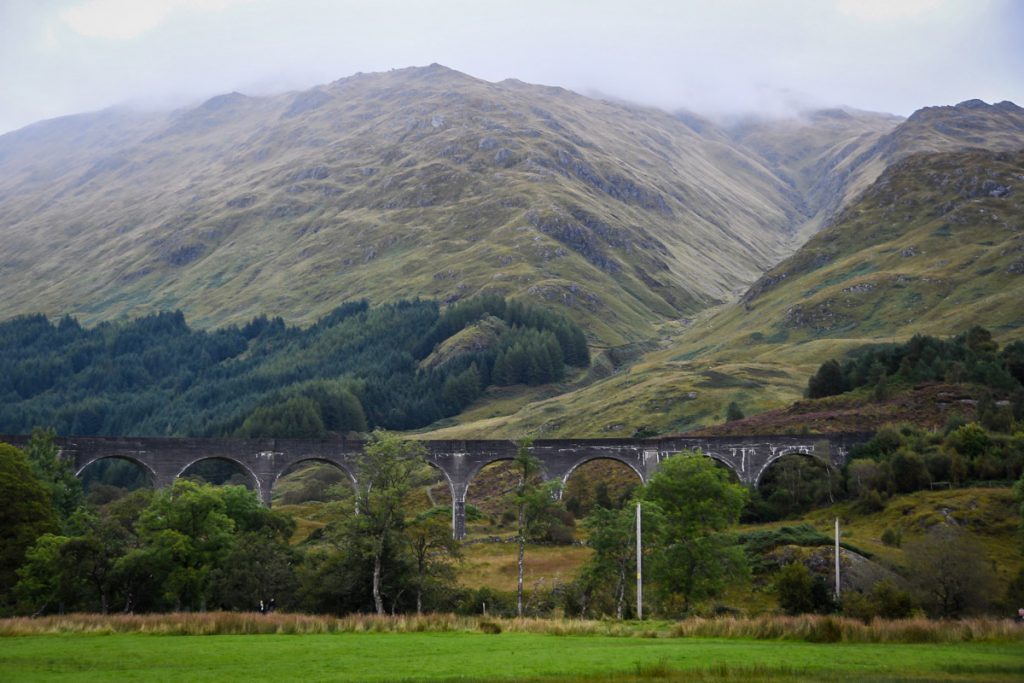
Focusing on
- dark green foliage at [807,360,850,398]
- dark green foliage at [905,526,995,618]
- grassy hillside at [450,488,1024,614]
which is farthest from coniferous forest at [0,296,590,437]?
dark green foliage at [905,526,995,618]

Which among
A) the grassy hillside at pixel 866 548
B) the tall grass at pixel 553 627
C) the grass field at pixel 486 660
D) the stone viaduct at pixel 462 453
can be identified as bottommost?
the grassy hillside at pixel 866 548

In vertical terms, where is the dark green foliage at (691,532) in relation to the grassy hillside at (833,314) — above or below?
below

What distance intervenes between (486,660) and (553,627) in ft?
29.0

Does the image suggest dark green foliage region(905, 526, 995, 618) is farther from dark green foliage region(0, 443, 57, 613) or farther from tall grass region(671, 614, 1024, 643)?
dark green foliage region(0, 443, 57, 613)

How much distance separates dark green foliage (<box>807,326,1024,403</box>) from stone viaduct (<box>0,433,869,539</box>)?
16.2 metres

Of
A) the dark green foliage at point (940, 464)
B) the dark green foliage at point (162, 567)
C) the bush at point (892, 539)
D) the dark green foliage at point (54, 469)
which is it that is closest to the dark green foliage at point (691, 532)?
the bush at point (892, 539)

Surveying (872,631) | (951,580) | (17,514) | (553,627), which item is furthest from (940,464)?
(17,514)

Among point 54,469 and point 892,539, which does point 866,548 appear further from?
point 54,469

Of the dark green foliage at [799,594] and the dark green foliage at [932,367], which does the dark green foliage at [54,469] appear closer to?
the dark green foliage at [799,594]

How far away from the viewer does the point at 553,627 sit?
3225 cm

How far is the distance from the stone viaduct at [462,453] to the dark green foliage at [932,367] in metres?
16.2

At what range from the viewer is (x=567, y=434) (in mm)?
125062

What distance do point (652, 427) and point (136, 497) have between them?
2695 inches

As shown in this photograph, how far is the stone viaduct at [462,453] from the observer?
83688 mm
